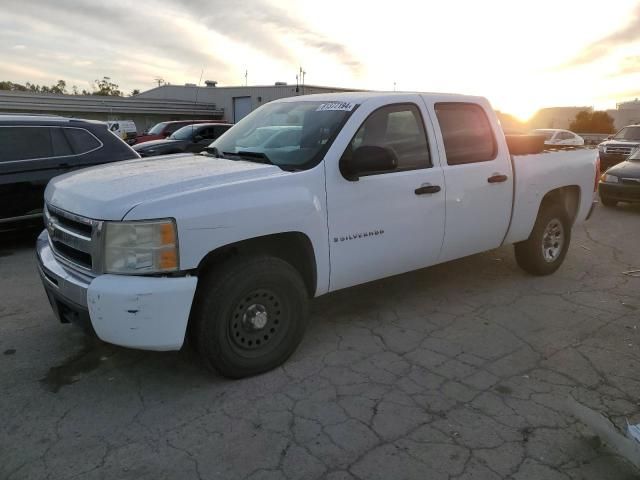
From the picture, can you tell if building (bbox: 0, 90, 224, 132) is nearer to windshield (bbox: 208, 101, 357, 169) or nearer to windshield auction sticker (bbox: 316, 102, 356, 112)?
windshield (bbox: 208, 101, 357, 169)

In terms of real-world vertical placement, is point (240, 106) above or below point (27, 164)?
above

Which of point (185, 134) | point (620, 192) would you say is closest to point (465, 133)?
point (620, 192)

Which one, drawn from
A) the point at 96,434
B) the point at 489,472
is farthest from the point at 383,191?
the point at 96,434

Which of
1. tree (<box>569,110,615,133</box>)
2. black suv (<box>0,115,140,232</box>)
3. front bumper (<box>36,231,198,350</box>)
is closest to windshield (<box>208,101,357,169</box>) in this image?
front bumper (<box>36,231,198,350</box>)

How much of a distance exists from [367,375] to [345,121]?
186cm

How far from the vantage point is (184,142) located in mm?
12977

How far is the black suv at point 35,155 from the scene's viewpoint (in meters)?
6.38

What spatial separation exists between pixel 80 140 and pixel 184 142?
614 centimetres

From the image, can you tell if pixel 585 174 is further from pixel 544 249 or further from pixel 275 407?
pixel 275 407

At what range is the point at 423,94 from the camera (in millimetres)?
4465

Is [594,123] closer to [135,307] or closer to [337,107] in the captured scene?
[337,107]

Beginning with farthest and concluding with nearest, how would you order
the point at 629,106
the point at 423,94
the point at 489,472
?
1. the point at 629,106
2. the point at 423,94
3. the point at 489,472

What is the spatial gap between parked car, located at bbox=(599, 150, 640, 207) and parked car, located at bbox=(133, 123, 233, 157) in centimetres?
854

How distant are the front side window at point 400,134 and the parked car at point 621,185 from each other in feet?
26.1
